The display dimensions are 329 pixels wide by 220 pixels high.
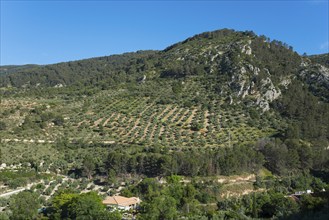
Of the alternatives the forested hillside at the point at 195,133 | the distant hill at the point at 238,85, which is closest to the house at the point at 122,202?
the forested hillside at the point at 195,133

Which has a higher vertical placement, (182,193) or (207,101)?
(207,101)

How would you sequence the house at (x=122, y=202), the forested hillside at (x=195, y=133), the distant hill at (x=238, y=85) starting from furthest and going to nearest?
1. the distant hill at (x=238, y=85)
2. the forested hillside at (x=195, y=133)
3. the house at (x=122, y=202)

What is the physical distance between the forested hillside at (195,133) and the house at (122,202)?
1.46 m

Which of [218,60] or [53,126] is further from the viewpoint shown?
[218,60]

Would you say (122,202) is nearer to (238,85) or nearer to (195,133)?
(195,133)

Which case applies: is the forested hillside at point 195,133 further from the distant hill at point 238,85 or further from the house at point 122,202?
the house at point 122,202

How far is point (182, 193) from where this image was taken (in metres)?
41.1

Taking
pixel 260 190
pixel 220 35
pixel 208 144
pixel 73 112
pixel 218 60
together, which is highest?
pixel 220 35

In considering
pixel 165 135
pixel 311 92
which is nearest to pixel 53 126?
pixel 165 135

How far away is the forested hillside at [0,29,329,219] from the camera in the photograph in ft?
142

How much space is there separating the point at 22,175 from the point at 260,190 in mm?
34767

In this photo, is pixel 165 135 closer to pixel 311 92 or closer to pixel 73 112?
pixel 73 112

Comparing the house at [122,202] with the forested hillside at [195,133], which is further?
the forested hillside at [195,133]

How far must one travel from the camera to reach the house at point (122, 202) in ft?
126
